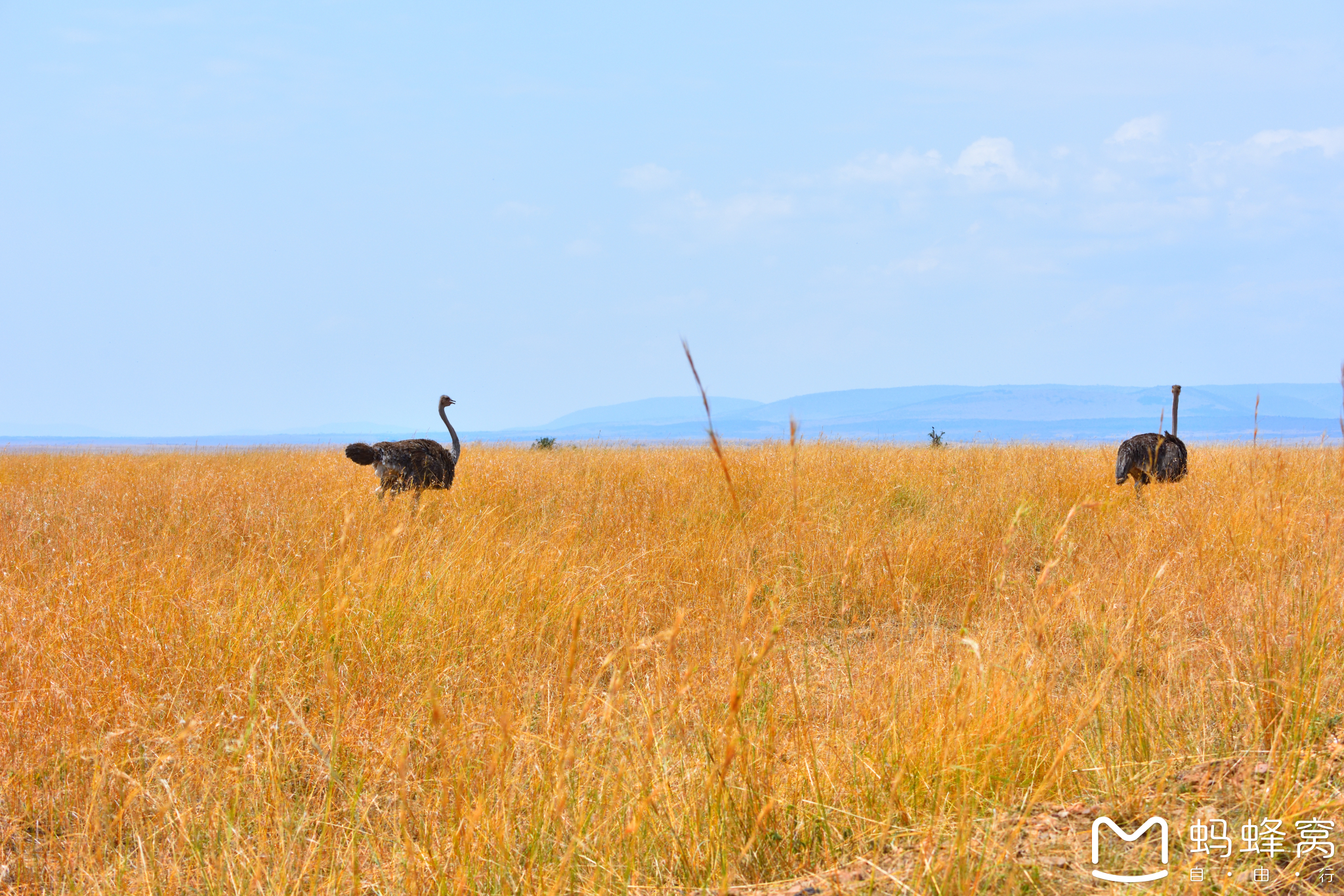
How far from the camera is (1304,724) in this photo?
2.59 m

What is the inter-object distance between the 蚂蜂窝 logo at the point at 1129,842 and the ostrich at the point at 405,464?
6791 millimetres

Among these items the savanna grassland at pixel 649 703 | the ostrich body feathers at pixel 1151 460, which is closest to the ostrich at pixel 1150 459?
the ostrich body feathers at pixel 1151 460

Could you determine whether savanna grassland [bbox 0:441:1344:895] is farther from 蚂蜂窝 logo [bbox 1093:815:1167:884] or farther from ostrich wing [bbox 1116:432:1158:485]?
ostrich wing [bbox 1116:432:1158:485]

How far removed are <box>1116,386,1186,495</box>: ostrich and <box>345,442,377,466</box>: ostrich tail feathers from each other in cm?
716

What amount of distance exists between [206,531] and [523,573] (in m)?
3.08

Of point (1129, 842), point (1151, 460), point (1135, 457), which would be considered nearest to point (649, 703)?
point (1129, 842)

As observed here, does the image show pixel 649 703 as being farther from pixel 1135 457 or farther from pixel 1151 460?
pixel 1135 457

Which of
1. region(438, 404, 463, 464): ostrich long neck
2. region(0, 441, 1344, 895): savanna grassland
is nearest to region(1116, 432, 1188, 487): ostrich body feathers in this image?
region(0, 441, 1344, 895): savanna grassland

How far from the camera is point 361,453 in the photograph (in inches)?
330

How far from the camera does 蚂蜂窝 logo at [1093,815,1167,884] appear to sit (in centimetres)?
187

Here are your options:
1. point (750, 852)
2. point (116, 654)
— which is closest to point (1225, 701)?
point (750, 852)

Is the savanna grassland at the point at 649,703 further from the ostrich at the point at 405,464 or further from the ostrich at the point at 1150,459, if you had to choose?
the ostrich at the point at 1150,459

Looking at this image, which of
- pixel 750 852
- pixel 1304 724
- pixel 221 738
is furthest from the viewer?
pixel 221 738

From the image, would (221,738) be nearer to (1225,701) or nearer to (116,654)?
(116,654)
